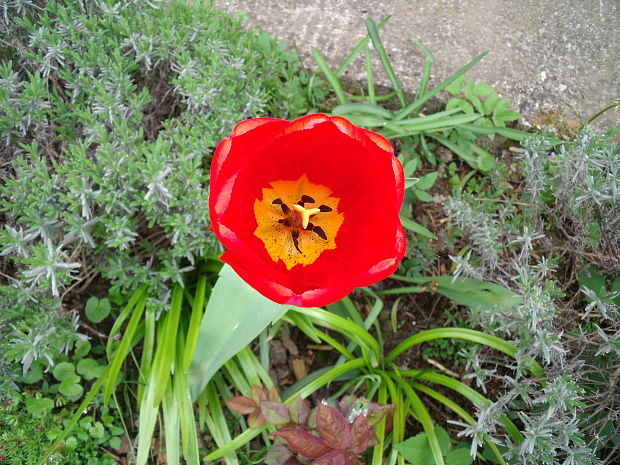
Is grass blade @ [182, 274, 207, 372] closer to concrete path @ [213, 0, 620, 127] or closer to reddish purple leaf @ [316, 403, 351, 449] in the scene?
reddish purple leaf @ [316, 403, 351, 449]

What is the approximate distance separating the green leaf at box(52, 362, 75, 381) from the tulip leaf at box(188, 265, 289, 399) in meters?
0.61

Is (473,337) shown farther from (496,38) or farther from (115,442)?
(496,38)

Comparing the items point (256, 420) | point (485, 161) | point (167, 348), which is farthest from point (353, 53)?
point (256, 420)

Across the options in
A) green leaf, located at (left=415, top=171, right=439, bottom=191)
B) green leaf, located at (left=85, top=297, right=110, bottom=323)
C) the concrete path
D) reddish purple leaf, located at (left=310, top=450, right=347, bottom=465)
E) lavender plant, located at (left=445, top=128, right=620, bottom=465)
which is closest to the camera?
reddish purple leaf, located at (left=310, top=450, right=347, bottom=465)

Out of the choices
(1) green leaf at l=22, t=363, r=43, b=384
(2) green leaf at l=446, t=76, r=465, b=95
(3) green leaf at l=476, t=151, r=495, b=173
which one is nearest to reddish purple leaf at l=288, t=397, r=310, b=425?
(1) green leaf at l=22, t=363, r=43, b=384

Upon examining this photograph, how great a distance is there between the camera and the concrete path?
7.97 feet

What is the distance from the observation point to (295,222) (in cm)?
160

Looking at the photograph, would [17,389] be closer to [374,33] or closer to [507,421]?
[507,421]

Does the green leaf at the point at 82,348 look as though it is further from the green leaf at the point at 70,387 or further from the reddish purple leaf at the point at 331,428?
the reddish purple leaf at the point at 331,428

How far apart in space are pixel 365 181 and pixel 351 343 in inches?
35.3

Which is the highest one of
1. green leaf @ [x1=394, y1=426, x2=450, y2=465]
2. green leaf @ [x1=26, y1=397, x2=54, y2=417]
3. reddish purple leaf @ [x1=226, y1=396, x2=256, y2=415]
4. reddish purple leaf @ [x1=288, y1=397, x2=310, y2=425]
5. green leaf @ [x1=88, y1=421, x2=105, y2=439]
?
reddish purple leaf @ [x1=288, y1=397, x2=310, y2=425]

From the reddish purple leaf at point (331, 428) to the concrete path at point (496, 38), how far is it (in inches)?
60.9

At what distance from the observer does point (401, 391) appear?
1979 millimetres

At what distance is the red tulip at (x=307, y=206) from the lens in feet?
3.72
